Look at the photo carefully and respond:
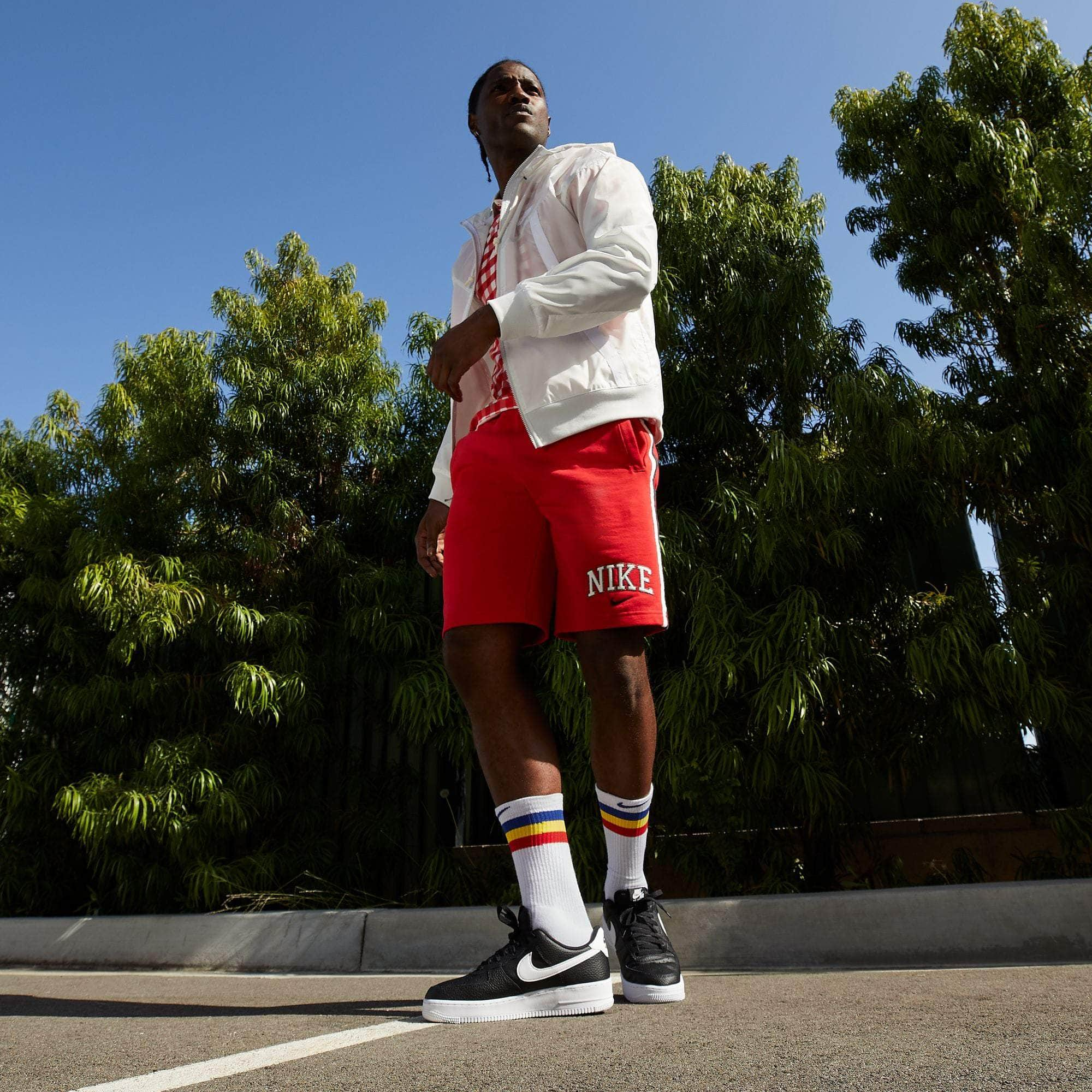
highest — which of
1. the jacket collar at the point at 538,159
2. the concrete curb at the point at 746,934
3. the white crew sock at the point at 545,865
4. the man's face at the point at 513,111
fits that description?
the man's face at the point at 513,111

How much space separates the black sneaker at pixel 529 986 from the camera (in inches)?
44.8

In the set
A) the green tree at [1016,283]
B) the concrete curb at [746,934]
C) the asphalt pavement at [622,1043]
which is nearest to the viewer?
the asphalt pavement at [622,1043]

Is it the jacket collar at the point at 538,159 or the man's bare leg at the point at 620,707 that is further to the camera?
the jacket collar at the point at 538,159

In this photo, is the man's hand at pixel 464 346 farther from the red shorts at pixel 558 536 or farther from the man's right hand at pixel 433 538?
the man's right hand at pixel 433 538

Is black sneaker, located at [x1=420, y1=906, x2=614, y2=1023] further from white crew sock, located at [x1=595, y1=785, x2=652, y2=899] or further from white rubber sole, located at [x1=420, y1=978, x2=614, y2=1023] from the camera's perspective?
white crew sock, located at [x1=595, y1=785, x2=652, y2=899]

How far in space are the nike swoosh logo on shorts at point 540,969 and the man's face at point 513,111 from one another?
1489 mm

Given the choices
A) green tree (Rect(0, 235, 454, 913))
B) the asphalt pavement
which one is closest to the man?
the asphalt pavement

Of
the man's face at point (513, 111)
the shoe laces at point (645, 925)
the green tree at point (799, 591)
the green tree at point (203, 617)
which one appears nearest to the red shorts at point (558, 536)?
the shoe laces at point (645, 925)

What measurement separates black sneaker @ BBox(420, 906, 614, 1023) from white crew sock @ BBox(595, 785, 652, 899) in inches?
8.0

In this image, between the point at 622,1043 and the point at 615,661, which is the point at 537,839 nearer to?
the point at 615,661

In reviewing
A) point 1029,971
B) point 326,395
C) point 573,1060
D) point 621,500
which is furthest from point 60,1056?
point 326,395

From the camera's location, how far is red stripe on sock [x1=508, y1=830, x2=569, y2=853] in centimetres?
131

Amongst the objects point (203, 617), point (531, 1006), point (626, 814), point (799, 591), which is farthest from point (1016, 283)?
point (203, 617)

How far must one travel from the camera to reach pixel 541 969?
119 cm
